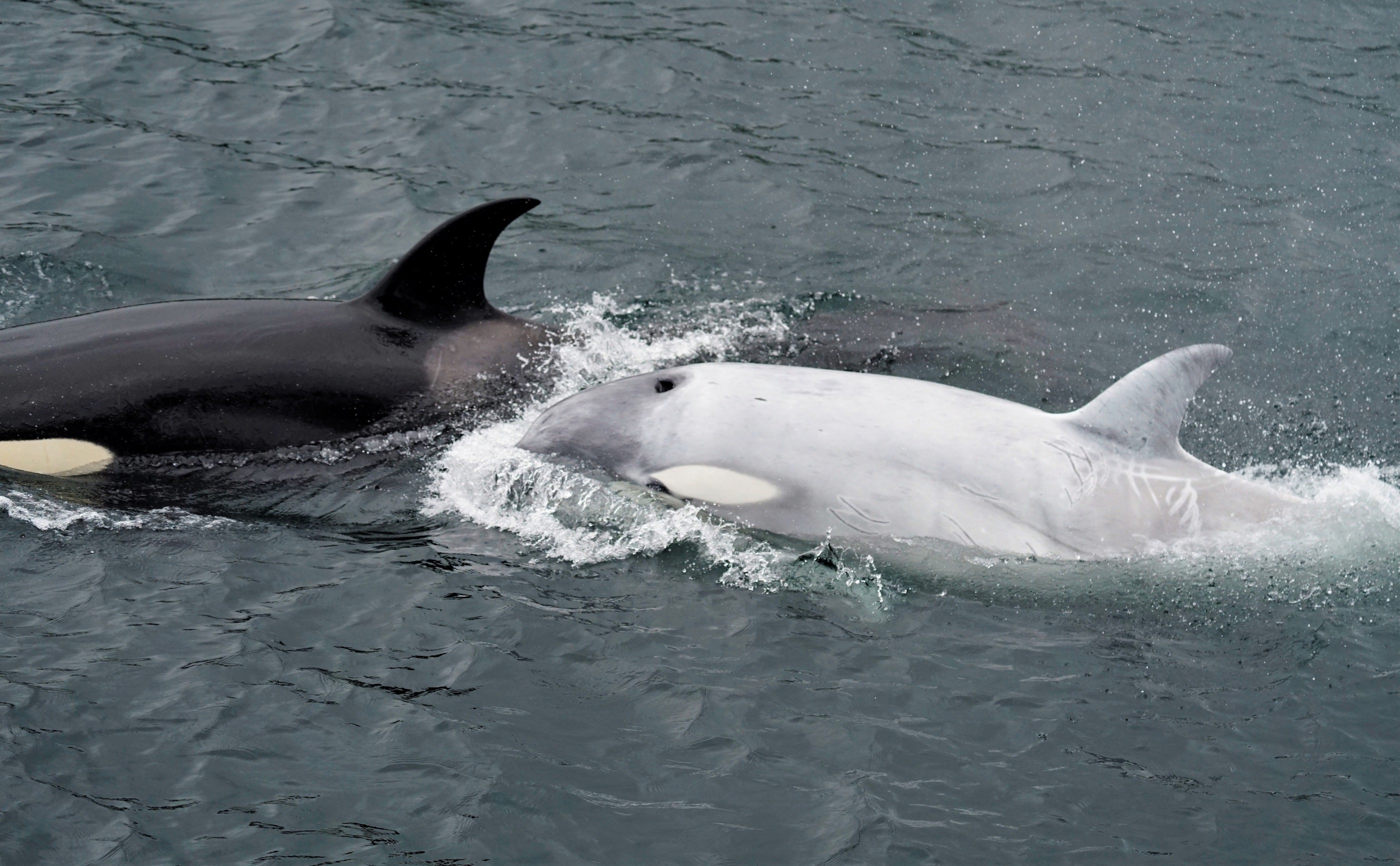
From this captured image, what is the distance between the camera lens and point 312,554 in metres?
7.63

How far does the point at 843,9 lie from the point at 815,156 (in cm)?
329

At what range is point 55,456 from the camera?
805cm

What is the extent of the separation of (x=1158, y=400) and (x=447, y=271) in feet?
14.3

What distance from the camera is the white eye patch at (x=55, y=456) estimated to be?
801cm

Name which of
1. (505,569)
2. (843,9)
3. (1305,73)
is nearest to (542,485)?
(505,569)

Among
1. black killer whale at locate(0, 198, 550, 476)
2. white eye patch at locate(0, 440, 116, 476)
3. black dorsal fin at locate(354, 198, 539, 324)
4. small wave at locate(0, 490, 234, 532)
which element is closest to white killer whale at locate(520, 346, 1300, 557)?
black killer whale at locate(0, 198, 550, 476)

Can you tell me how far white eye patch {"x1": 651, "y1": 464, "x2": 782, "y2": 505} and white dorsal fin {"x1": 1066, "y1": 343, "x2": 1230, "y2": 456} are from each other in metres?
1.94

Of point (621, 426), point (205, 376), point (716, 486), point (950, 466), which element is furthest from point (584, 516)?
point (205, 376)

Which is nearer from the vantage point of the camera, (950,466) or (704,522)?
(950,466)

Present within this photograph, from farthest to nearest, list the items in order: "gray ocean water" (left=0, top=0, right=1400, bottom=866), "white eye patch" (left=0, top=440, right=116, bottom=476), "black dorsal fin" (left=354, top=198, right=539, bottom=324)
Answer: "black dorsal fin" (left=354, top=198, right=539, bottom=324) → "white eye patch" (left=0, top=440, right=116, bottom=476) → "gray ocean water" (left=0, top=0, right=1400, bottom=866)

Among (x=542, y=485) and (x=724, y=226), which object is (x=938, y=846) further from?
(x=724, y=226)

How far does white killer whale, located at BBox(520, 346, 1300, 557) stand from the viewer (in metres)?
7.45

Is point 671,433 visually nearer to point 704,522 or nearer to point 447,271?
point 704,522

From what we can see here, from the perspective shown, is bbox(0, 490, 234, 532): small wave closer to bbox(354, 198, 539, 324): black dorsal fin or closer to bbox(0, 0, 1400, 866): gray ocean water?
bbox(0, 0, 1400, 866): gray ocean water
